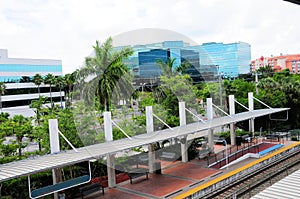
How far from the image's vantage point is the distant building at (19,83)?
42688 mm

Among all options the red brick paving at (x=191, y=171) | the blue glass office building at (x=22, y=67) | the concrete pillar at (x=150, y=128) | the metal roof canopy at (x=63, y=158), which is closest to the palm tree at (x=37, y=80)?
the blue glass office building at (x=22, y=67)

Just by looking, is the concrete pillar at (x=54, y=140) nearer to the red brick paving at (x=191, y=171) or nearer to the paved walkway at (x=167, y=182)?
the paved walkway at (x=167, y=182)

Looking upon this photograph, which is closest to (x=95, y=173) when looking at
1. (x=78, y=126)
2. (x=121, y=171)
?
→ (x=121, y=171)

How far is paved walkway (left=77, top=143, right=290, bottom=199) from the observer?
1194 centimetres

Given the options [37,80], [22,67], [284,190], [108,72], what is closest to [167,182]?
[108,72]

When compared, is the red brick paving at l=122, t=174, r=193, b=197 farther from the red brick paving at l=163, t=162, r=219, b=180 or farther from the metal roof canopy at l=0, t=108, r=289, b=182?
the metal roof canopy at l=0, t=108, r=289, b=182

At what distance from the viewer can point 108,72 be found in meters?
12.0

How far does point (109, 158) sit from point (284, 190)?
7.61 m

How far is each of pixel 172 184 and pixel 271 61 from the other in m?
129

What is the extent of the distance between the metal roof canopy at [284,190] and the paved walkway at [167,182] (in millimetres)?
4958

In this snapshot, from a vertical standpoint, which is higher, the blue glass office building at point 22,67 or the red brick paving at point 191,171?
the blue glass office building at point 22,67

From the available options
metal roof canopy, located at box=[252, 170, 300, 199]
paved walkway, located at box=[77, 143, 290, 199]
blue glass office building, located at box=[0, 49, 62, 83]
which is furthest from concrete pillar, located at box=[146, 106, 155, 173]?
blue glass office building, located at box=[0, 49, 62, 83]

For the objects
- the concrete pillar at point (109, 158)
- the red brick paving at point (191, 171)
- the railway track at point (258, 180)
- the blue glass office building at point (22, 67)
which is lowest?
the railway track at point (258, 180)

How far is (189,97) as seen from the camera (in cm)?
1836
